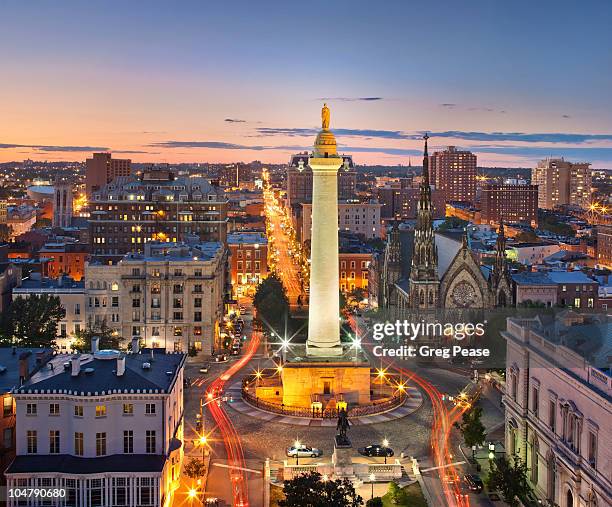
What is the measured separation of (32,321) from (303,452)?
130 ft

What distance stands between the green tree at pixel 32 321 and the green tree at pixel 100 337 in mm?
2835

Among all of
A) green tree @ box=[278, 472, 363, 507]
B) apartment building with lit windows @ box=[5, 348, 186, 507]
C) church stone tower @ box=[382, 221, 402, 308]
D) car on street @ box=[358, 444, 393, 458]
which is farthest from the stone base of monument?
church stone tower @ box=[382, 221, 402, 308]

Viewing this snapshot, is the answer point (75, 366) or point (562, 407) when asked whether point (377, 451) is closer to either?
point (562, 407)

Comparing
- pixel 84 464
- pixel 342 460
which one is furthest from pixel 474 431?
pixel 84 464

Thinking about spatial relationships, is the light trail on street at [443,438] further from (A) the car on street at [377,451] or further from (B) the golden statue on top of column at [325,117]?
(B) the golden statue on top of column at [325,117]

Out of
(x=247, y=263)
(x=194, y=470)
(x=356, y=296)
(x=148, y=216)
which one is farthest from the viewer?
(x=247, y=263)

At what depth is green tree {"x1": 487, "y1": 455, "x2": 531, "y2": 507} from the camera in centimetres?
4672

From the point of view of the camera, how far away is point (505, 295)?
9594cm

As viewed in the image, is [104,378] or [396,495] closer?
[396,495]

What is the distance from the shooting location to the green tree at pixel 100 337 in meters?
80.7

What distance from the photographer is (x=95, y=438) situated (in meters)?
46.9

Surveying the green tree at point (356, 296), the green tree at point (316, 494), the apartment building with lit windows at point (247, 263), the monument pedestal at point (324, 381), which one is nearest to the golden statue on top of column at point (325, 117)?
the monument pedestal at point (324, 381)

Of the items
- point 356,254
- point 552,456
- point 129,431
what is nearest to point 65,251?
point 356,254

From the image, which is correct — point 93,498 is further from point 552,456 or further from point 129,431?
point 552,456
